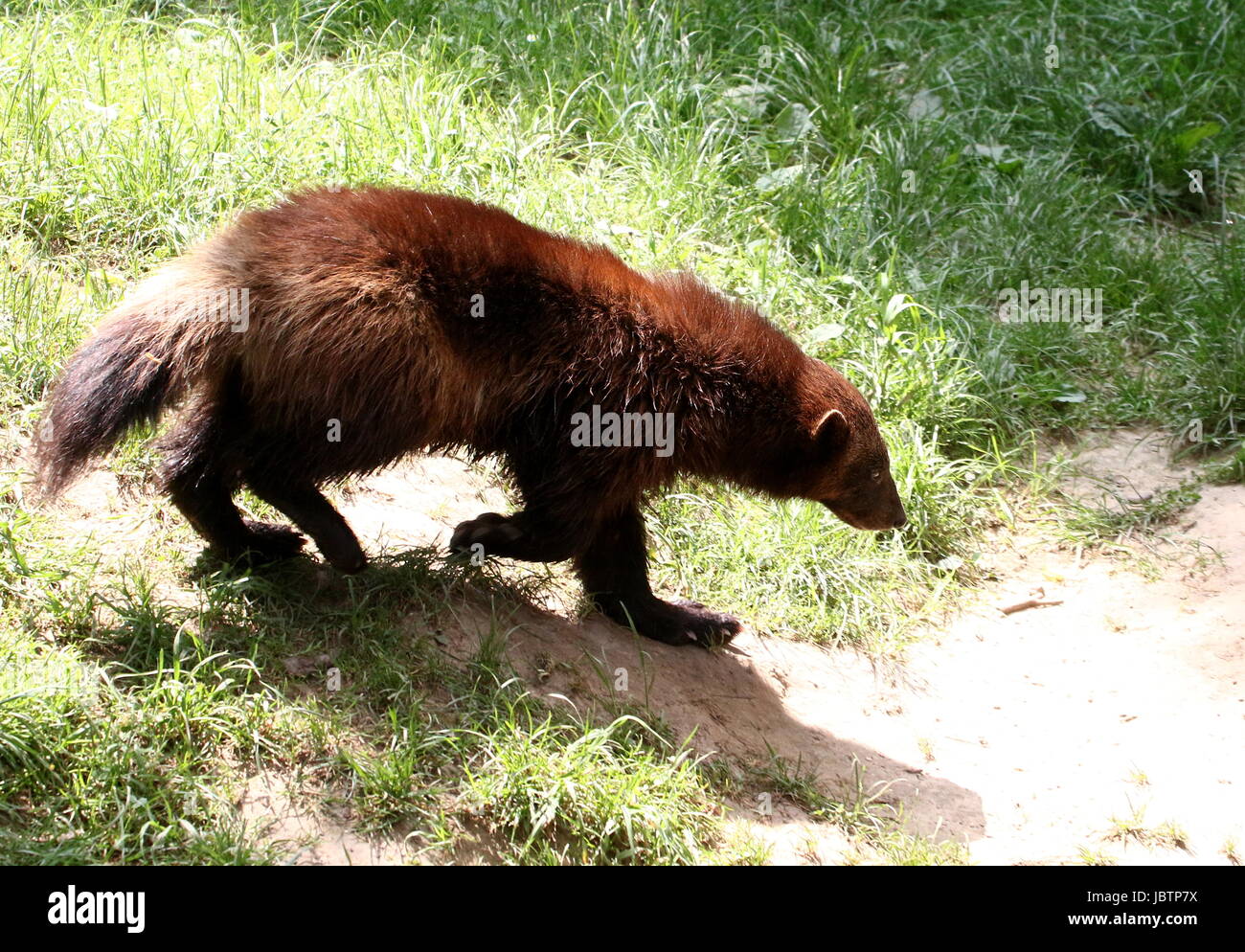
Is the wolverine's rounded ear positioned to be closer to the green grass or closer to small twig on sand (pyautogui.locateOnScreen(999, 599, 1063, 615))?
the green grass

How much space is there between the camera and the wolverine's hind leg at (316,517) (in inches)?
161

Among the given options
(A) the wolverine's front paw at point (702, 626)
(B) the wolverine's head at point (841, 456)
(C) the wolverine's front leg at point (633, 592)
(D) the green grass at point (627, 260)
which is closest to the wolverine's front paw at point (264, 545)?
(D) the green grass at point (627, 260)

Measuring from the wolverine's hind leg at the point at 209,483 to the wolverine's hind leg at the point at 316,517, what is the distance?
10cm

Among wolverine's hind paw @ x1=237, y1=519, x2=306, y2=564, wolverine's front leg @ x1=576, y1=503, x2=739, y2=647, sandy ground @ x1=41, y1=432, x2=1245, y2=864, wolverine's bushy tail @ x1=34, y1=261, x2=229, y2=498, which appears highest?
wolverine's bushy tail @ x1=34, y1=261, x2=229, y2=498

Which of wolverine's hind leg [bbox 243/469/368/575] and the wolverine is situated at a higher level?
the wolverine

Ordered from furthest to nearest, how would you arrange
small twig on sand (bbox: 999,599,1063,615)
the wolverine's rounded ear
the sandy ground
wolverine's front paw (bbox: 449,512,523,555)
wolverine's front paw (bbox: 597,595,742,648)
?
small twig on sand (bbox: 999,599,1063,615) → wolverine's front paw (bbox: 597,595,742,648) → the wolverine's rounded ear → wolverine's front paw (bbox: 449,512,523,555) → the sandy ground

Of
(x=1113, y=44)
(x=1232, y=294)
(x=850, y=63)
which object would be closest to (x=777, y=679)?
(x=1232, y=294)

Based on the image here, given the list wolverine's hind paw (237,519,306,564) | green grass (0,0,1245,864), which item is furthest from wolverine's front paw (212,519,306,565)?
green grass (0,0,1245,864)

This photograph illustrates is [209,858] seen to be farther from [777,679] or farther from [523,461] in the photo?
[777,679]

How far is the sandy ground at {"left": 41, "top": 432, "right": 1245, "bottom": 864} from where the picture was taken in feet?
13.8

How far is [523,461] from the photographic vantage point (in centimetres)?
437

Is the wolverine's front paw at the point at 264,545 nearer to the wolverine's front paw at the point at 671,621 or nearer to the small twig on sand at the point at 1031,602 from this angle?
the wolverine's front paw at the point at 671,621

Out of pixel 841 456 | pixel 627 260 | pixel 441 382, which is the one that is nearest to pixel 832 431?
pixel 841 456

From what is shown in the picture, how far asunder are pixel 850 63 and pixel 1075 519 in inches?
132
